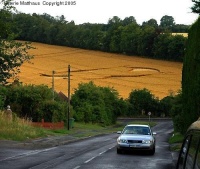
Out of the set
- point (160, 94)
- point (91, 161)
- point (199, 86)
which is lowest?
point (160, 94)

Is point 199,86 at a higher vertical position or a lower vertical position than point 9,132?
higher

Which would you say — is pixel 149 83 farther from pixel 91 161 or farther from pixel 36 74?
pixel 91 161

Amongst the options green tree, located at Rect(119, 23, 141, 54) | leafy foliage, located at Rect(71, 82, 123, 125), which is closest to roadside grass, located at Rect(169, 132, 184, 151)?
leafy foliage, located at Rect(71, 82, 123, 125)

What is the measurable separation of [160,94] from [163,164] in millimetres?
69272

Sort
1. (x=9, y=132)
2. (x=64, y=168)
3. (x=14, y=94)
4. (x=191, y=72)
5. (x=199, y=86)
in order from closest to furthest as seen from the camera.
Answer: (x=64, y=168) → (x=199, y=86) → (x=191, y=72) → (x=9, y=132) → (x=14, y=94)

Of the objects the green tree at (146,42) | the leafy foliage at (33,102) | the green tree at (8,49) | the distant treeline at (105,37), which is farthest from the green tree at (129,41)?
the green tree at (8,49)

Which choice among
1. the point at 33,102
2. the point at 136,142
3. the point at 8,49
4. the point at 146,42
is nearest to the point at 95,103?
the point at 33,102

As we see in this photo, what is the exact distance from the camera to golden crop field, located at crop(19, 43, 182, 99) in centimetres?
8575

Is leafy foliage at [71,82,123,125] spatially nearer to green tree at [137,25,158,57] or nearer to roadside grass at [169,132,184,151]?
Result: green tree at [137,25,158,57]

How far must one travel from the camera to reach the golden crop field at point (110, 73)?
8575cm

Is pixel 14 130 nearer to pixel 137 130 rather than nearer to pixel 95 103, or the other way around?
pixel 137 130

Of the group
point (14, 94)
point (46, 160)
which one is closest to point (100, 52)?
point (14, 94)

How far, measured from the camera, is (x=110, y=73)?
9181 cm

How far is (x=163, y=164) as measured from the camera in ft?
60.3
